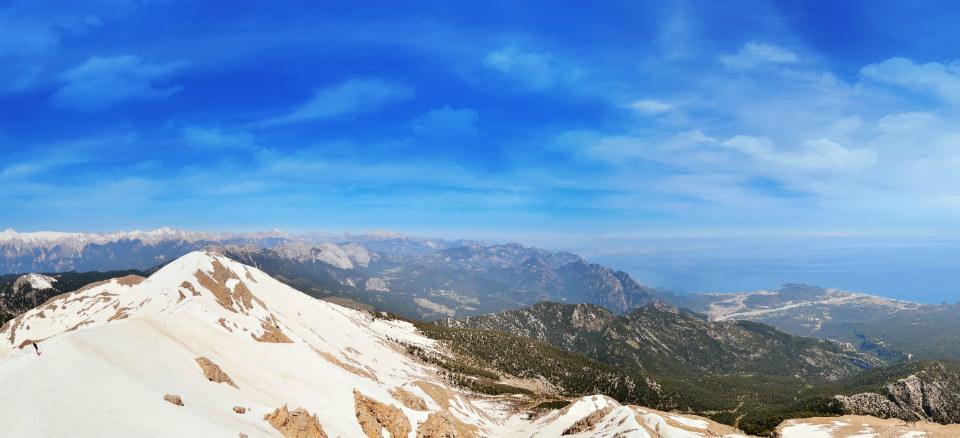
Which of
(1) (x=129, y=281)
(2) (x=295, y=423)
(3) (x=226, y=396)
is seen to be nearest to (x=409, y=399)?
(2) (x=295, y=423)

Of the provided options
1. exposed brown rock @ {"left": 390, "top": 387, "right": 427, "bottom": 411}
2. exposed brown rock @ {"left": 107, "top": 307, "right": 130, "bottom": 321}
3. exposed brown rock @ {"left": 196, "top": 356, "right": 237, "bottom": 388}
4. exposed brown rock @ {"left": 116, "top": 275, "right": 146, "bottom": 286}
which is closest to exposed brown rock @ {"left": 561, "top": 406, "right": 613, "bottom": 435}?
exposed brown rock @ {"left": 390, "top": 387, "right": 427, "bottom": 411}

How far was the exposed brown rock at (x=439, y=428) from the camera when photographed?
71.1m

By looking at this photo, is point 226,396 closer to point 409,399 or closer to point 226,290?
point 409,399

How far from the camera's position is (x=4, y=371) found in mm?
32938

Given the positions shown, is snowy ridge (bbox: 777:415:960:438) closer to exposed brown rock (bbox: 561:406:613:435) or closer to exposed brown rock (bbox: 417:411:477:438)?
exposed brown rock (bbox: 561:406:613:435)

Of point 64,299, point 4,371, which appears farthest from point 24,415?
point 64,299

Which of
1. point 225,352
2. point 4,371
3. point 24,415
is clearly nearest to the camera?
point 24,415

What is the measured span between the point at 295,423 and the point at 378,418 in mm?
18735

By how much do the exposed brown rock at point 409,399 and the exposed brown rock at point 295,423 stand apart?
26.8m

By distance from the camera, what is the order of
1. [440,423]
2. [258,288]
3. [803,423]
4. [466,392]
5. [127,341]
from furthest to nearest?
[258,288], [466,392], [803,423], [440,423], [127,341]

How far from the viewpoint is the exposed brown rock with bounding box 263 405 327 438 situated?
46.4m

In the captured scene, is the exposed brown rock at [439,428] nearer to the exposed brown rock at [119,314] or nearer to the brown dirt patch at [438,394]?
the brown dirt patch at [438,394]

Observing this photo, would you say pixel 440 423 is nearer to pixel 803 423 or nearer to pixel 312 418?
pixel 312 418

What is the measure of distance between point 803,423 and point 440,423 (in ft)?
333
